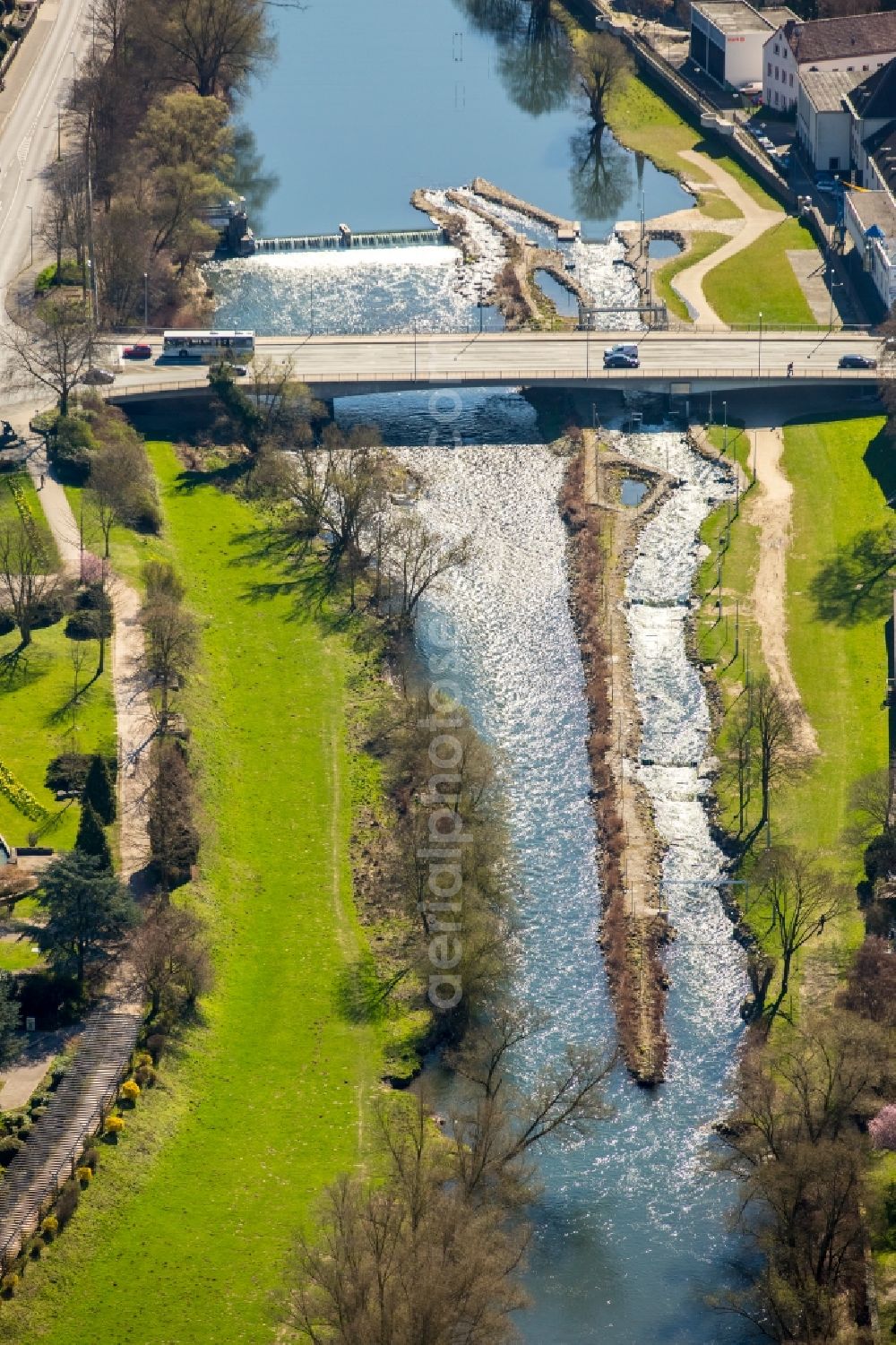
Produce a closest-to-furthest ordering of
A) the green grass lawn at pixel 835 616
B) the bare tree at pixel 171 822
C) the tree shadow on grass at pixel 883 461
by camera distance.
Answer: the bare tree at pixel 171 822 → the green grass lawn at pixel 835 616 → the tree shadow on grass at pixel 883 461

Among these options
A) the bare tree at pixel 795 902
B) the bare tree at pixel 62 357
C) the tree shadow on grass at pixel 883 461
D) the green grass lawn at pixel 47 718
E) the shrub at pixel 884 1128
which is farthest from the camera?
the bare tree at pixel 62 357

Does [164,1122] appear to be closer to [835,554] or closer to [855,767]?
[855,767]

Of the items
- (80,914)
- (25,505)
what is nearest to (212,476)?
(25,505)

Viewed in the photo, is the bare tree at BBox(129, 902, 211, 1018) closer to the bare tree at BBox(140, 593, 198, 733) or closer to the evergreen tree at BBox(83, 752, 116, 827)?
the evergreen tree at BBox(83, 752, 116, 827)

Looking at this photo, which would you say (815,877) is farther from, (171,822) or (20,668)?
(20,668)

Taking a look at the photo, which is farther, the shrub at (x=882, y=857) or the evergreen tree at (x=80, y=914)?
the shrub at (x=882, y=857)

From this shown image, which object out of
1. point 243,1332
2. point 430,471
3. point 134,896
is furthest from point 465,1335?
point 430,471

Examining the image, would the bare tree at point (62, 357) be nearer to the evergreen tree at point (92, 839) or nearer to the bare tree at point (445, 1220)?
the evergreen tree at point (92, 839)

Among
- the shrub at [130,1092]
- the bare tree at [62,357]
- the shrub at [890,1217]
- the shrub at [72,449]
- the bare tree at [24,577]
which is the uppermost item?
the bare tree at [62,357]

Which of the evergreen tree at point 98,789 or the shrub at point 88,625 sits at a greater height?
the shrub at point 88,625

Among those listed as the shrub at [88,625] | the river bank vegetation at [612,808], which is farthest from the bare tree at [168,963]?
the shrub at [88,625]
